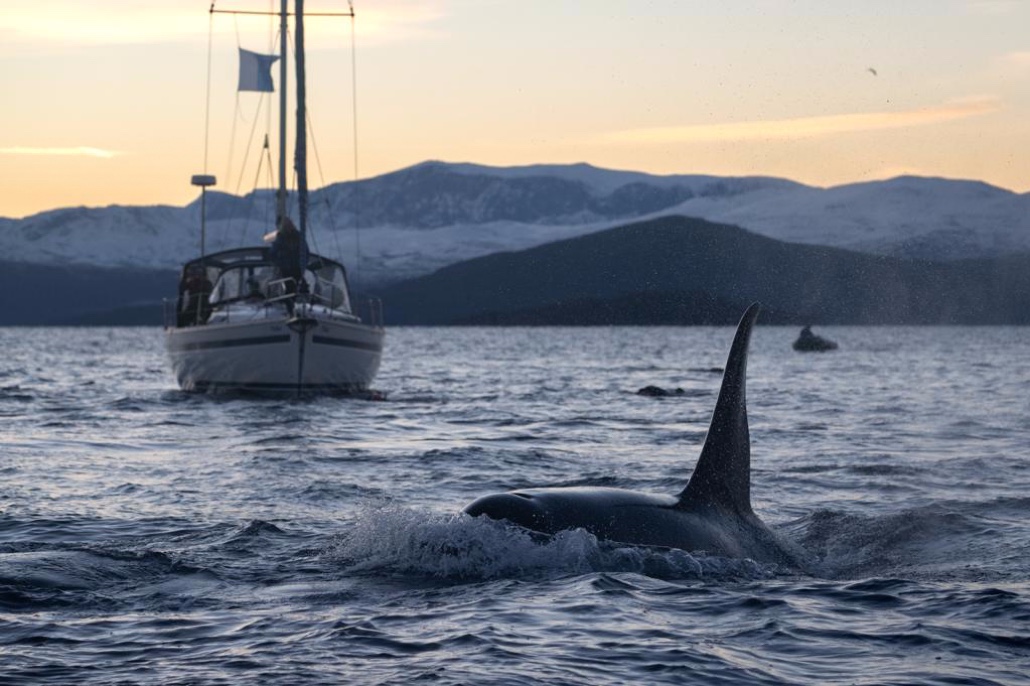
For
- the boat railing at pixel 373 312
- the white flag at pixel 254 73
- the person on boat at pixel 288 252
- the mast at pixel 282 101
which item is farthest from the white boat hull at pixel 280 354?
the white flag at pixel 254 73

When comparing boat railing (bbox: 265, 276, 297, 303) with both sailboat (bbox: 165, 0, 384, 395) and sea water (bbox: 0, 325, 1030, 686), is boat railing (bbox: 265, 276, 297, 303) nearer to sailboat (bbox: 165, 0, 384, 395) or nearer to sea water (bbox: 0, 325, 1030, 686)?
sailboat (bbox: 165, 0, 384, 395)

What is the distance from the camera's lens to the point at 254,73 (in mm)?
49844

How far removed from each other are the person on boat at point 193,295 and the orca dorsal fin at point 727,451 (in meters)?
27.0

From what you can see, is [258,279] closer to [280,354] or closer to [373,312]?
[373,312]

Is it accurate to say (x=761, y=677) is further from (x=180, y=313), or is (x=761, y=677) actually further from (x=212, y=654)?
(x=180, y=313)

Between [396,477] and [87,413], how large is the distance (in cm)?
1371

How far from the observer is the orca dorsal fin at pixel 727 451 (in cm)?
1012

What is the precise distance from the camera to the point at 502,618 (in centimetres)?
883

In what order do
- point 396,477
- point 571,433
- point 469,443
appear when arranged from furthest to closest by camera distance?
1. point 571,433
2. point 469,443
3. point 396,477

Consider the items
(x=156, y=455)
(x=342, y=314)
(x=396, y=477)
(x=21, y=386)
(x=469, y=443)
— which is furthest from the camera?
(x=21, y=386)

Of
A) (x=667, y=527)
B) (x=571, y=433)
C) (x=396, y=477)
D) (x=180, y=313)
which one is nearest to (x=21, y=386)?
(x=180, y=313)

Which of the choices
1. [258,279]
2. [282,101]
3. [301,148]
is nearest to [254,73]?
[282,101]

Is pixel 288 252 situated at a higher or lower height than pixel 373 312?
higher

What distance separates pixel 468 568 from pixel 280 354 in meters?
24.2
